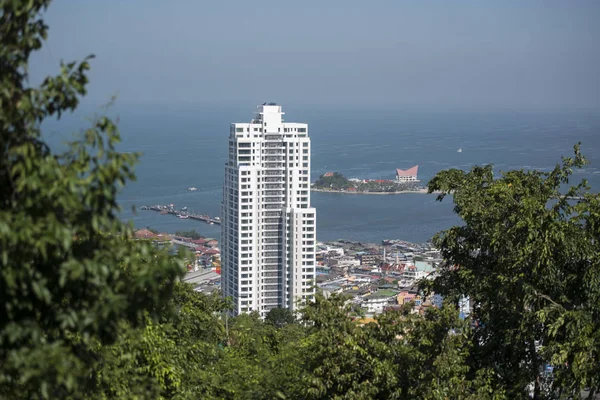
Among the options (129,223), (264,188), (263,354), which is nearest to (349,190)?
(264,188)

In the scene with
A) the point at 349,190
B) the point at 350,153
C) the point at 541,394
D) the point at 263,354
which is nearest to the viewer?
the point at 541,394

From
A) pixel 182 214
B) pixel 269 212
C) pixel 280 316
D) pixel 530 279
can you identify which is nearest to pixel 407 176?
pixel 182 214

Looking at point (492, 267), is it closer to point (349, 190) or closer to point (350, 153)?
point (349, 190)

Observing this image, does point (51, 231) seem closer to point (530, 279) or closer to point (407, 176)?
point (530, 279)

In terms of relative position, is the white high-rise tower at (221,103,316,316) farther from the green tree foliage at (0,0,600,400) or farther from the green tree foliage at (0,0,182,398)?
the green tree foliage at (0,0,182,398)

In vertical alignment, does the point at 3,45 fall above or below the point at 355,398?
above

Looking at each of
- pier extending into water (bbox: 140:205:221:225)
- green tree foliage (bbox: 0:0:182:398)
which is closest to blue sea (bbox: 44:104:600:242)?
pier extending into water (bbox: 140:205:221:225)

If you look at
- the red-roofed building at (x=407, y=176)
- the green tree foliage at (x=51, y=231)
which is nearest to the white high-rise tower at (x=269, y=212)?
the green tree foliage at (x=51, y=231)
